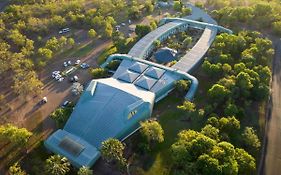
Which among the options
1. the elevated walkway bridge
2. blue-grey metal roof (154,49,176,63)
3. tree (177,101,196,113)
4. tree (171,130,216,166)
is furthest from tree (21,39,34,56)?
tree (171,130,216,166)

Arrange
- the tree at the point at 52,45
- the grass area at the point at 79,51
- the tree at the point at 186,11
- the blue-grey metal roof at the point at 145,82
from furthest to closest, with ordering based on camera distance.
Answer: the tree at the point at 186,11 → the grass area at the point at 79,51 → the tree at the point at 52,45 → the blue-grey metal roof at the point at 145,82

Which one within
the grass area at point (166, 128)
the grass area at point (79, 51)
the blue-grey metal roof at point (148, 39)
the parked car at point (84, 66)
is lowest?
the grass area at point (79, 51)

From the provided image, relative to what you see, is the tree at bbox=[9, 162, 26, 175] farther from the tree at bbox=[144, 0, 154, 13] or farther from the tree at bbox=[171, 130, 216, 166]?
the tree at bbox=[144, 0, 154, 13]

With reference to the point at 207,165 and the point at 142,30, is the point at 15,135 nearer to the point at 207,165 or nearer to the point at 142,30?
the point at 207,165

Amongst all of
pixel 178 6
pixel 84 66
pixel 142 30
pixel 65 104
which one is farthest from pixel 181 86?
pixel 178 6

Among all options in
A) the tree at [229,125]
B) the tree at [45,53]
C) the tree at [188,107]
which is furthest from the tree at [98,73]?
the tree at [229,125]

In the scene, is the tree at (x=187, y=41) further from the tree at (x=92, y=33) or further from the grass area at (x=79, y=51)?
the grass area at (x=79, y=51)
